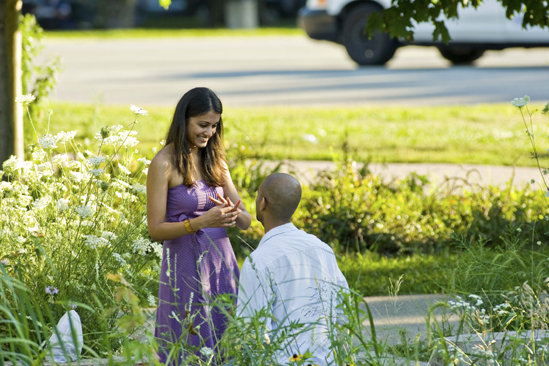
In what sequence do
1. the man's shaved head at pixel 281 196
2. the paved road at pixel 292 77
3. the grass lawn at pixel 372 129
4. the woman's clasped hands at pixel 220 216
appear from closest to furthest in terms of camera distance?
the man's shaved head at pixel 281 196
the woman's clasped hands at pixel 220 216
the grass lawn at pixel 372 129
the paved road at pixel 292 77

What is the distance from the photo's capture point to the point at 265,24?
36.4 metres

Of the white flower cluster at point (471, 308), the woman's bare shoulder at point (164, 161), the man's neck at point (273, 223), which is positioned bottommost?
the white flower cluster at point (471, 308)

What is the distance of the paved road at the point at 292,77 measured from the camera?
1217 centimetres

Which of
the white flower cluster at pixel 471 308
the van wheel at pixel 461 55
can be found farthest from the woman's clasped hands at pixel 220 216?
the van wheel at pixel 461 55

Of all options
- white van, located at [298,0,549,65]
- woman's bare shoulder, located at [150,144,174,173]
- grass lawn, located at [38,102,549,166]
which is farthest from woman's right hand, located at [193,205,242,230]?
white van, located at [298,0,549,65]

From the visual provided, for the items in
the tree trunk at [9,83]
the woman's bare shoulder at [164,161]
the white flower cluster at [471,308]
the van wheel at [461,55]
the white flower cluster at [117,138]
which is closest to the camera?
the white flower cluster at [471,308]

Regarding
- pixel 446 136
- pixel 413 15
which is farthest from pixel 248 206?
pixel 446 136

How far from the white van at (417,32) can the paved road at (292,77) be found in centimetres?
40

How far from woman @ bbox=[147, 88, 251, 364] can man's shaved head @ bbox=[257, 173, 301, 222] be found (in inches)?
13.5

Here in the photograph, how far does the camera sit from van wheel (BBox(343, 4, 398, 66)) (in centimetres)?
1495

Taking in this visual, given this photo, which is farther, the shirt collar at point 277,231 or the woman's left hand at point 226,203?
the woman's left hand at point 226,203

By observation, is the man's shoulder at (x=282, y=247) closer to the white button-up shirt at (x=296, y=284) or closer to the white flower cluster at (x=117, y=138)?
the white button-up shirt at (x=296, y=284)

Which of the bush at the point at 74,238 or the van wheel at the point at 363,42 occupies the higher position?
the van wheel at the point at 363,42

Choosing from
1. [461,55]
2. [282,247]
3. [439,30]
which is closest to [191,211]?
[282,247]
